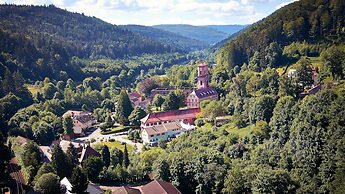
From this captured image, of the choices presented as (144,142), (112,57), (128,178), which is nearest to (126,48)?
(112,57)

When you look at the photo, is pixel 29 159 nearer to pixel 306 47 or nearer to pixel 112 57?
pixel 306 47

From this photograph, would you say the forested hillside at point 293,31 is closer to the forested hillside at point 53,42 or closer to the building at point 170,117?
the building at point 170,117

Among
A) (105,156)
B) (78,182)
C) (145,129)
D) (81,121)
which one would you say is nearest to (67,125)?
(81,121)

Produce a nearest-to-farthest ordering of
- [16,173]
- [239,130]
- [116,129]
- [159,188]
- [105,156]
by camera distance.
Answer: [159,188] < [16,173] < [105,156] < [239,130] < [116,129]

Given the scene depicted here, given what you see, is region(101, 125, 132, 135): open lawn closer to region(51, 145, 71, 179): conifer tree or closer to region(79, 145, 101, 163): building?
region(79, 145, 101, 163): building

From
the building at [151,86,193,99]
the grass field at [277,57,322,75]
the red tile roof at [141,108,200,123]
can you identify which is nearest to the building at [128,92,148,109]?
the building at [151,86,193,99]

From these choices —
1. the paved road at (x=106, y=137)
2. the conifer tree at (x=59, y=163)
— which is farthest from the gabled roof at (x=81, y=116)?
the conifer tree at (x=59, y=163)

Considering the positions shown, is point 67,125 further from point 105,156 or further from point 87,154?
point 105,156
